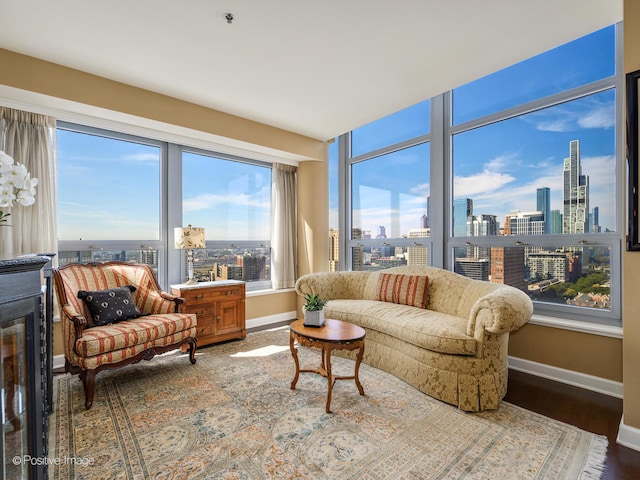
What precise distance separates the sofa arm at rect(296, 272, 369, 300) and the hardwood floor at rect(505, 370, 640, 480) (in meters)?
1.91

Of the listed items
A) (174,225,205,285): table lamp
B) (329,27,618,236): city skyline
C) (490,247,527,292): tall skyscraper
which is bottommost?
(490,247,527,292): tall skyscraper

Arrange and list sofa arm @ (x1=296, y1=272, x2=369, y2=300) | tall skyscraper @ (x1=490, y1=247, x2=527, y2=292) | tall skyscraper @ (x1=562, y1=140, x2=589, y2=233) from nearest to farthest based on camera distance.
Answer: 1. tall skyscraper @ (x1=562, y1=140, x2=589, y2=233)
2. tall skyscraper @ (x1=490, y1=247, x2=527, y2=292)
3. sofa arm @ (x1=296, y1=272, x2=369, y2=300)

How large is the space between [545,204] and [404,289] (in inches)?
64.0

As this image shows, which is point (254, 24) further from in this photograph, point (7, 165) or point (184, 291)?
point (184, 291)

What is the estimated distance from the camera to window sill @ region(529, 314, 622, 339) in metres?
2.49

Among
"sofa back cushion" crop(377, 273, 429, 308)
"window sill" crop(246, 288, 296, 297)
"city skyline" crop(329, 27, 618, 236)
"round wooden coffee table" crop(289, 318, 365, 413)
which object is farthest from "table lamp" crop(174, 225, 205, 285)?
"city skyline" crop(329, 27, 618, 236)

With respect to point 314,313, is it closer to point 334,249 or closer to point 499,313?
point 499,313

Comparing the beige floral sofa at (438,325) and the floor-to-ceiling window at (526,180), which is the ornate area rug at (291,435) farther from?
the floor-to-ceiling window at (526,180)

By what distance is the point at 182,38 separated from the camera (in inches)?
96.4

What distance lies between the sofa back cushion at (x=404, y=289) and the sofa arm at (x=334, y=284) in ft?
1.35

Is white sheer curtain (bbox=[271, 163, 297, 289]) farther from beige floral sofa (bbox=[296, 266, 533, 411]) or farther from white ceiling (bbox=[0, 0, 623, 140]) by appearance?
white ceiling (bbox=[0, 0, 623, 140])

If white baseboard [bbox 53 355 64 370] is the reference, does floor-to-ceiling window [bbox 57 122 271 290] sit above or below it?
above

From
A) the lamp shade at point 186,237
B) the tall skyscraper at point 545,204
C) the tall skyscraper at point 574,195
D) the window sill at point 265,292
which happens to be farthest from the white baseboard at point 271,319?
the tall skyscraper at point 574,195

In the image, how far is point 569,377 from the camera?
269 cm
